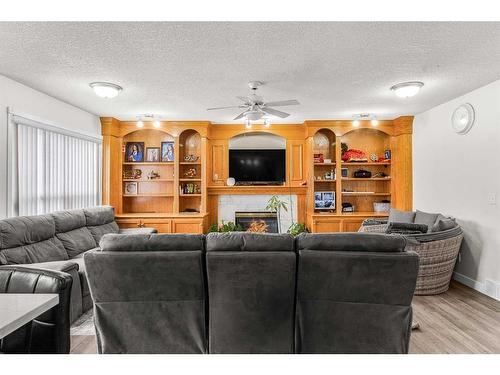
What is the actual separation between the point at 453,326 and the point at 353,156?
358 centimetres

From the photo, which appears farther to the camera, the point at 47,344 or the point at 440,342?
the point at 440,342

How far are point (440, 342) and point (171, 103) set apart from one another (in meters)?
4.06

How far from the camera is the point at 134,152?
620 cm

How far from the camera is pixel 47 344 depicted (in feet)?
3.94

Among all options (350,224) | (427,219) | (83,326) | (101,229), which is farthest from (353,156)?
(83,326)

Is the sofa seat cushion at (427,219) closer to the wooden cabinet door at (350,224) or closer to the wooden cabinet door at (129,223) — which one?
the wooden cabinet door at (350,224)

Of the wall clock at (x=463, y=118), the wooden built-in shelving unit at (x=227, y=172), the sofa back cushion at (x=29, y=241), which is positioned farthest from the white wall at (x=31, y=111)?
the wall clock at (x=463, y=118)

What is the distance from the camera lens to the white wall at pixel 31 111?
3.53m

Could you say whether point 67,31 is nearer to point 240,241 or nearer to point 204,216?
point 240,241

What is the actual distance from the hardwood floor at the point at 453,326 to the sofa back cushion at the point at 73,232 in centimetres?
147

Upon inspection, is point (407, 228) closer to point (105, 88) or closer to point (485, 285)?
point (485, 285)

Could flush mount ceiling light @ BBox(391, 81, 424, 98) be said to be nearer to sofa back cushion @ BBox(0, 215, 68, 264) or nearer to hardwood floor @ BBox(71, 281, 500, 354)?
hardwood floor @ BBox(71, 281, 500, 354)
